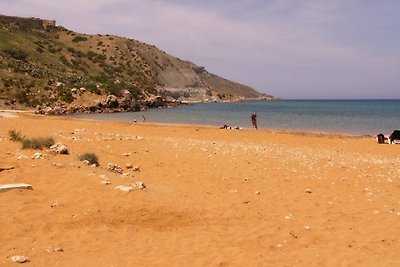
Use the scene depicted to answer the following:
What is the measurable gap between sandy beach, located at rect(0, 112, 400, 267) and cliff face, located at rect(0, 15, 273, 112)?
57.9 metres

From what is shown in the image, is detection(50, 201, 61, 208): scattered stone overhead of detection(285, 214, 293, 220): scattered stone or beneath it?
overhead

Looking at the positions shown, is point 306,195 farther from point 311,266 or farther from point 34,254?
point 34,254

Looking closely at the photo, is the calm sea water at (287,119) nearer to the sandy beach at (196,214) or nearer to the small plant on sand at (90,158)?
the sandy beach at (196,214)

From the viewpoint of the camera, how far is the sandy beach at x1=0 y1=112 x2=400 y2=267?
8180mm

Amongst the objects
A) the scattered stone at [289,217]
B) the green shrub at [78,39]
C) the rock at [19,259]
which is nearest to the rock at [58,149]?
the rock at [19,259]

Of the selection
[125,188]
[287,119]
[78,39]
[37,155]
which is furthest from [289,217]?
[78,39]

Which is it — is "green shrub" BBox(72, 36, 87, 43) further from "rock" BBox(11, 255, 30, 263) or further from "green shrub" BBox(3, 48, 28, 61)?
"rock" BBox(11, 255, 30, 263)

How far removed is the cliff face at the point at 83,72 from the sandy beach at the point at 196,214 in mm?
57912

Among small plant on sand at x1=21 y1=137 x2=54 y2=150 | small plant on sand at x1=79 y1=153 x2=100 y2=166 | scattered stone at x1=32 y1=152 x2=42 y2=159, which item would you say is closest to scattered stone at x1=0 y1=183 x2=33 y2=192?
scattered stone at x1=32 y1=152 x2=42 y2=159

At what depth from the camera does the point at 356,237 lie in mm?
9562

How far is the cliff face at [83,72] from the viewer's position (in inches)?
2891

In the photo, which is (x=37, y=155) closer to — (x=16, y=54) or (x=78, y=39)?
(x=16, y=54)

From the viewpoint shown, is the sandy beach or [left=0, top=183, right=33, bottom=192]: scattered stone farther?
[left=0, top=183, right=33, bottom=192]: scattered stone

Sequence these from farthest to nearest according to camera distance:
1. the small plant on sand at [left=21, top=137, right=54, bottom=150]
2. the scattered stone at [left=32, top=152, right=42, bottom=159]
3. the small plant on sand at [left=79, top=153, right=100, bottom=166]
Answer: the small plant on sand at [left=21, top=137, right=54, bottom=150], the small plant on sand at [left=79, top=153, right=100, bottom=166], the scattered stone at [left=32, top=152, right=42, bottom=159]
